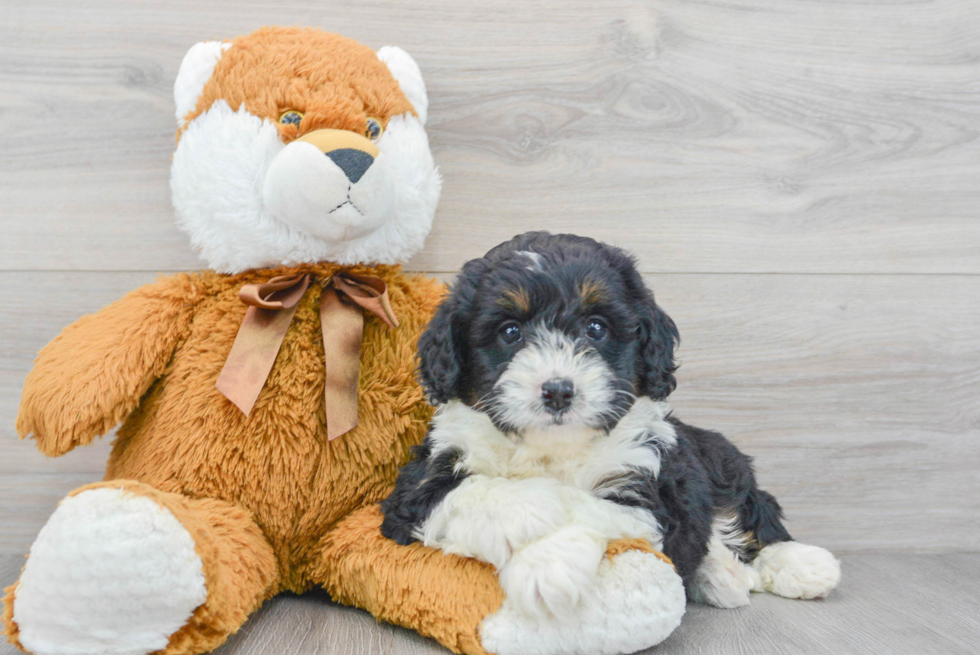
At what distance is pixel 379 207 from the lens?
62.9 inches

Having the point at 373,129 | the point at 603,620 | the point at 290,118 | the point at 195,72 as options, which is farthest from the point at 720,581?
the point at 195,72

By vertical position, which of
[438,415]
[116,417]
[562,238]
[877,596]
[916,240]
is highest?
[562,238]

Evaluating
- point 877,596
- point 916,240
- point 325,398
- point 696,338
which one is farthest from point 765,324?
point 325,398

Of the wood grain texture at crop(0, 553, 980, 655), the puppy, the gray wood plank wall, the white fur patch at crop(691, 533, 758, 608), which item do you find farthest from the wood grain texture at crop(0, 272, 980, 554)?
the puppy

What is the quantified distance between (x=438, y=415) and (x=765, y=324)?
113 centimetres

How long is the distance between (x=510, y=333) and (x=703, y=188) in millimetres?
1066

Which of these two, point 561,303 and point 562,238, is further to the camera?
point 562,238

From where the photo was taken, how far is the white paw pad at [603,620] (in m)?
1.30

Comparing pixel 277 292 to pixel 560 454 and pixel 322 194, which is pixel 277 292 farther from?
pixel 560 454

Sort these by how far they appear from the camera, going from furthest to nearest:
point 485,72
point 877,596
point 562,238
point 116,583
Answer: point 485,72 → point 877,596 → point 562,238 → point 116,583

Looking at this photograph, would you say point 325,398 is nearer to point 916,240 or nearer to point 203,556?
point 203,556

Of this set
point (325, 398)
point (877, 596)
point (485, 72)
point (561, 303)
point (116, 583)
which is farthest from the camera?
point (485, 72)

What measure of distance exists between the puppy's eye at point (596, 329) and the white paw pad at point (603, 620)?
15.6 inches

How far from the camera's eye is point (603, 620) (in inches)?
51.2
